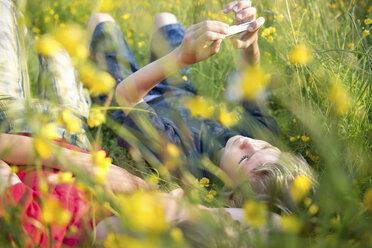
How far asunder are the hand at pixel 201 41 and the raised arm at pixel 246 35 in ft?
0.67

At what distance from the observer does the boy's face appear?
1125 mm

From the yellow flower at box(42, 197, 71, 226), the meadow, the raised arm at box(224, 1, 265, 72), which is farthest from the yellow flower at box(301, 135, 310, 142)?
the yellow flower at box(42, 197, 71, 226)

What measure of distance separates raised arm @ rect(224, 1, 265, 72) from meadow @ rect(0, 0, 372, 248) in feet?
0.31

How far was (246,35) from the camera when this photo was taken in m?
1.31

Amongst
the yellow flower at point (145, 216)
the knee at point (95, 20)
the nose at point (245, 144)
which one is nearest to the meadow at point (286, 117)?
the yellow flower at point (145, 216)

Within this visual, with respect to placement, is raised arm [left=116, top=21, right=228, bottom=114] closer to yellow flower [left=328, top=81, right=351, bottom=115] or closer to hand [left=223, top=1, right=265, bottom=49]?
hand [left=223, top=1, right=265, bottom=49]

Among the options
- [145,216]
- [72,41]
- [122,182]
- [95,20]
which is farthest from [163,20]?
[145,216]

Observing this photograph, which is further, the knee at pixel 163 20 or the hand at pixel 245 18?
the knee at pixel 163 20

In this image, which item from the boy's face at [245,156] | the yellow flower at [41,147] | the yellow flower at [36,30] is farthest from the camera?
the yellow flower at [36,30]

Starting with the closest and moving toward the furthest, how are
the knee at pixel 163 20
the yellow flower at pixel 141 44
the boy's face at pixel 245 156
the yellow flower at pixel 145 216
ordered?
the yellow flower at pixel 145 216
the boy's face at pixel 245 156
the knee at pixel 163 20
the yellow flower at pixel 141 44

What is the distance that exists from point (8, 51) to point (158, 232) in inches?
50.8

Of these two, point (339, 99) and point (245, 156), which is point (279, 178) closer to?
point (245, 156)

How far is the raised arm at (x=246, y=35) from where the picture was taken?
1165mm

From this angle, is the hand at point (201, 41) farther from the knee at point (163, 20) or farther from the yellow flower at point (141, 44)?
the yellow flower at point (141, 44)
